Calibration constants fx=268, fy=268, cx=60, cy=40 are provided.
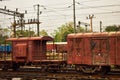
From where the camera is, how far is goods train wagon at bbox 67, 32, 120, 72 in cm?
1931

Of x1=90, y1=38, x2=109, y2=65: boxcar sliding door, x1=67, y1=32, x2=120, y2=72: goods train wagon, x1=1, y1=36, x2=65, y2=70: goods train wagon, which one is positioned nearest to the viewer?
x1=67, y1=32, x2=120, y2=72: goods train wagon

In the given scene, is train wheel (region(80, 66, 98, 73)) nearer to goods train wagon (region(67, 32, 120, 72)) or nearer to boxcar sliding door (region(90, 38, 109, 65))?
goods train wagon (region(67, 32, 120, 72))

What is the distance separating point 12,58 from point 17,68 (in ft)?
4.02

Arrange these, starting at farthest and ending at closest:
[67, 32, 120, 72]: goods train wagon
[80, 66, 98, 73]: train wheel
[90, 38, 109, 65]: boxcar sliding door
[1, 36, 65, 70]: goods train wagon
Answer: [1, 36, 65, 70]: goods train wagon
[80, 66, 98, 73]: train wheel
[90, 38, 109, 65]: boxcar sliding door
[67, 32, 120, 72]: goods train wagon

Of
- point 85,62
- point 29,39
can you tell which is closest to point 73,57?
point 85,62

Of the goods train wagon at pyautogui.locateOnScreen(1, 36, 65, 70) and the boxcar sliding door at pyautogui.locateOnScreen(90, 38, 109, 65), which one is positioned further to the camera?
the goods train wagon at pyautogui.locateOnScreen(1, 36, 65, 70)

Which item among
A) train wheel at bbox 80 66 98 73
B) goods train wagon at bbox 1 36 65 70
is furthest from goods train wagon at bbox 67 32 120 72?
goods train wagon at bbox 1 36 65 70

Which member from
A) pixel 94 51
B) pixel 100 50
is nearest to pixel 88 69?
pixel 94 51

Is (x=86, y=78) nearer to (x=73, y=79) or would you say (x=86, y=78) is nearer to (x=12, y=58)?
(x=73, y=79)

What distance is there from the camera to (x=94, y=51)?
20.1 meters

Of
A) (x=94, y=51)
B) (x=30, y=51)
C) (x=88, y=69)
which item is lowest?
(x=88, y=69)

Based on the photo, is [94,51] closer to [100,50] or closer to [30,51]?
[100,50]

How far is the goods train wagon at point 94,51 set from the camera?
19312 millimetres

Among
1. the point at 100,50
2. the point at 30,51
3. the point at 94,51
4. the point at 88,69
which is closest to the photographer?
the point at 100,50
